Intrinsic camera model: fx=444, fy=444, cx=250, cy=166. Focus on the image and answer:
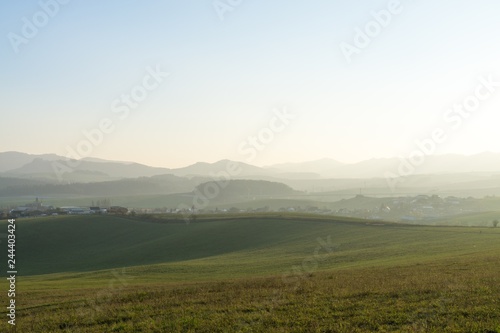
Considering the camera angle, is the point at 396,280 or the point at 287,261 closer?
the point at 396,280

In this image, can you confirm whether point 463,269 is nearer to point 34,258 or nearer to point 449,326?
point 449,326

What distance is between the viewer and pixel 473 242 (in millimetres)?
54844

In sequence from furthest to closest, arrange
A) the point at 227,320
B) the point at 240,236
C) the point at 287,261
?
the point at 240,236
the point at 287,261
the point at 227,320

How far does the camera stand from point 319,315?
15.6 meters

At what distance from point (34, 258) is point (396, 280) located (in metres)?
71.1

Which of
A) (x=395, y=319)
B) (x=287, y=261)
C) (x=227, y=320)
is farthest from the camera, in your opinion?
(x=287, y=261)

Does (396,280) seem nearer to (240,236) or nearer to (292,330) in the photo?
(292,330)

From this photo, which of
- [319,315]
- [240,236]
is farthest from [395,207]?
[319,315]

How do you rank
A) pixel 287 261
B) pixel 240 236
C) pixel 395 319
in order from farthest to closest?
pixel 240 236, pixel 287 261, pixel 395 319

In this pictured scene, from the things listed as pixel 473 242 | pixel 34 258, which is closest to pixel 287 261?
pixel 473 242

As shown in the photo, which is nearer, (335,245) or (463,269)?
(463,269)

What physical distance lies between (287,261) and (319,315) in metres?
36.7

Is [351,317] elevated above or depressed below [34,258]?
above

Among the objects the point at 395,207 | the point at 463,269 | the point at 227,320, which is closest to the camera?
the point at 227,320
